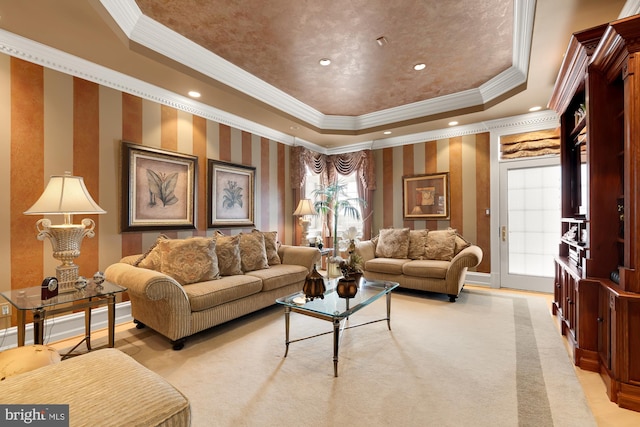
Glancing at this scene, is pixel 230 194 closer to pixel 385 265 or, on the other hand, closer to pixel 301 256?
pixel 301 256

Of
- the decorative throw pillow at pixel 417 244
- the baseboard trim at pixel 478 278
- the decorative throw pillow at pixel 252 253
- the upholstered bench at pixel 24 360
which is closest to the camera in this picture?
the upholstered bench at pixel 24 360

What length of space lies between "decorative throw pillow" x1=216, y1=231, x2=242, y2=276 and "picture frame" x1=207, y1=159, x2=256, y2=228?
0.80 m

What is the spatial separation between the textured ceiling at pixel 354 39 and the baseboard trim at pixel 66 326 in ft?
9.91

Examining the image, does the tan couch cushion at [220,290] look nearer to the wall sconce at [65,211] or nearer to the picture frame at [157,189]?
the wall sconce at [65,211]

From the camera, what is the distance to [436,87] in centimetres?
427

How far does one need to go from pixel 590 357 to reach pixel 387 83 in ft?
11.9

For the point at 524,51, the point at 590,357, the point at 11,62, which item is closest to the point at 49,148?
the point at 11,62

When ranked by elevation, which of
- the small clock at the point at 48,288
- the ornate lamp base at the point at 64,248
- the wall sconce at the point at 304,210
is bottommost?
the small clock at the point at 48,288

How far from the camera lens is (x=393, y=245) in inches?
194

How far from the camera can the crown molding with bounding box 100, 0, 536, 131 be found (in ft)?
8.61

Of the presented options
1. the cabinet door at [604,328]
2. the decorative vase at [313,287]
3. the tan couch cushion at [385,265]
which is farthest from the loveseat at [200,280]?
the cabinet door at [604,328]

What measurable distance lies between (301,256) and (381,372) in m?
2.26

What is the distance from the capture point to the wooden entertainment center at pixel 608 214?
1905 millimetres

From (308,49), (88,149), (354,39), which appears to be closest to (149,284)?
(88,149)
